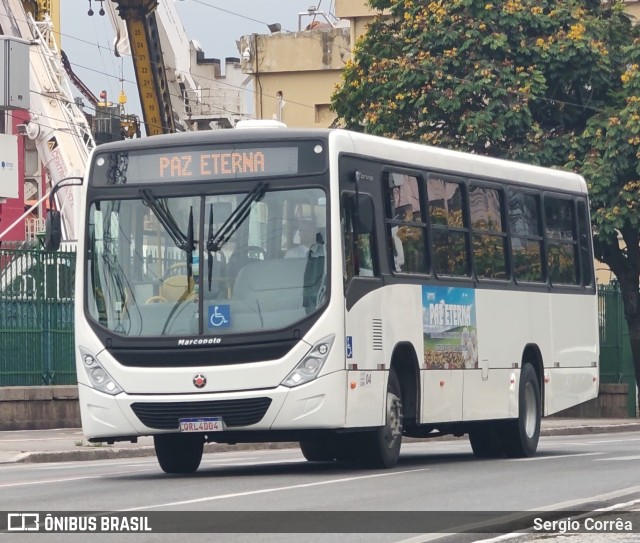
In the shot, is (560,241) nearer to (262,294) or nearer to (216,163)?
(216,163)

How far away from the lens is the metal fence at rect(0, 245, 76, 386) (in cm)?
2661

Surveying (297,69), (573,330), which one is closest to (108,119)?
(297,69)

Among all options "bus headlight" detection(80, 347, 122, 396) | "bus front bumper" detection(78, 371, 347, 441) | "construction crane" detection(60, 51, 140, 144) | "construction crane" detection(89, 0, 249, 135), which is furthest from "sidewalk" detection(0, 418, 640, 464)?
"construction crane" detection(60, 51, 140, 144)

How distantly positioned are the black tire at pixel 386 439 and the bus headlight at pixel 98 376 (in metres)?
2.33

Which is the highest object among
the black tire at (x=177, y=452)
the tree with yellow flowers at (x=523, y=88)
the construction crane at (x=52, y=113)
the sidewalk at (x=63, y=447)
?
the construction crane at (x=52, y=113)

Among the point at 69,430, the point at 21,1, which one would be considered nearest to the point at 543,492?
the point at 69,430

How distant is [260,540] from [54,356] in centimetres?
1757

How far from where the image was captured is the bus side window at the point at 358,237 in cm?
1644

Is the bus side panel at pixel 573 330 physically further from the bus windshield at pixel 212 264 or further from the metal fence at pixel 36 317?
the metal fence at pixel 36 317

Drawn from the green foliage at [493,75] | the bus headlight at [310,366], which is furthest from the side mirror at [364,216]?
the green foliage at [493,75]

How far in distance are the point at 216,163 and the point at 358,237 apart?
1475 millimetres

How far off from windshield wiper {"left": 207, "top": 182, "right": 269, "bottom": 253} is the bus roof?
22.3 inches

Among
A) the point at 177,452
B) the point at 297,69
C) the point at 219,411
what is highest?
the point at 297,69

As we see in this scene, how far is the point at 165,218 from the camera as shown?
1658cm
